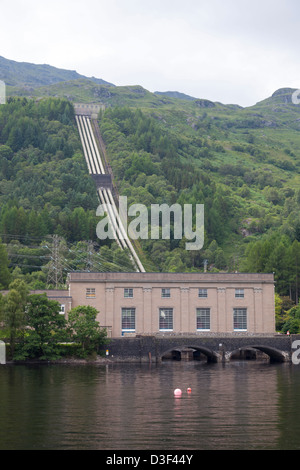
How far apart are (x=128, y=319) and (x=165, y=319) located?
5774 millimetres

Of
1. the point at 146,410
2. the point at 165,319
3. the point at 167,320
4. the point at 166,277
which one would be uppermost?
the point at 166,277

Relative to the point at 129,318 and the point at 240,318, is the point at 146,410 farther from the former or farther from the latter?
the point at 240,318

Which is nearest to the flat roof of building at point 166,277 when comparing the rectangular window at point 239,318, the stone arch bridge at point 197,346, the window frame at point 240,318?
the window frame at point 240,318

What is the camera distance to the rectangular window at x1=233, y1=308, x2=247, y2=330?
11200 cm

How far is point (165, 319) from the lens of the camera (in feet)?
363

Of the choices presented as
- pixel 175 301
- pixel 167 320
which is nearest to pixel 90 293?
pixel 167 320

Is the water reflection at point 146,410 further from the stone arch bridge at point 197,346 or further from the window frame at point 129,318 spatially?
the window frame at point 129,318

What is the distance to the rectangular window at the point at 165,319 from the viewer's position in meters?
111

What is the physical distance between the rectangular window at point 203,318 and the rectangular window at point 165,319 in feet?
14.4

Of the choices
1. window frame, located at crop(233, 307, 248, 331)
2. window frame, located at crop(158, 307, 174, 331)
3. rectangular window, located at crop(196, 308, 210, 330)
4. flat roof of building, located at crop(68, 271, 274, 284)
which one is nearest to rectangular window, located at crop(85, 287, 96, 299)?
flat roof of building, located at crop(68, 271, 274, 284)

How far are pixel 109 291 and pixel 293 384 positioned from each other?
43672mm
